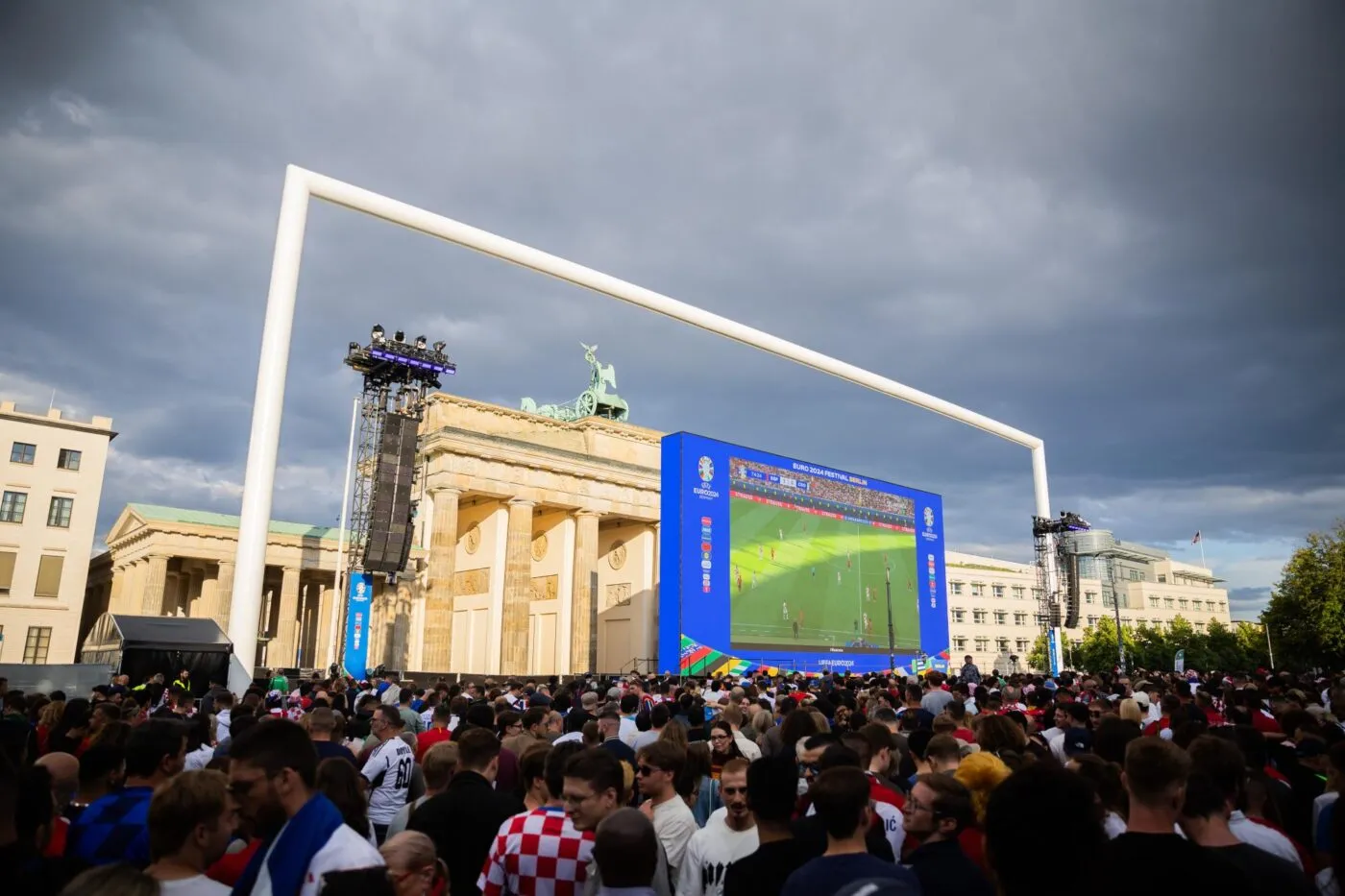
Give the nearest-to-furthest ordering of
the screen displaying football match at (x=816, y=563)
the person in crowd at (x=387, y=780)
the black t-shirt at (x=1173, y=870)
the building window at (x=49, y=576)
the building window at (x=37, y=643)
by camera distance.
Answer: the black t-shirt at (x=1173, y=870) → the person in crowd at (x=387, y=780) → the screen displaying football match at (x=816, y=563) → the building window at (x=37, y=643) → the building window at (x=49, y=576)

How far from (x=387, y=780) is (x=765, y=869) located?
4.25 metres

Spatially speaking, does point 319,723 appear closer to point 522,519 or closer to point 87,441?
point 522,519

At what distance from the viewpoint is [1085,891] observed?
2650mm

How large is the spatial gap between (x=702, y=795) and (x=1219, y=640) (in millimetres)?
87001

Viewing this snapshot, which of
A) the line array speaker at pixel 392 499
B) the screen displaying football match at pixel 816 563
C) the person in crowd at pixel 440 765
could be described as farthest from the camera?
the screen displaying football match at pixel 816 563

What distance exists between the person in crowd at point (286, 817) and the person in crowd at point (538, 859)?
94 centimetres

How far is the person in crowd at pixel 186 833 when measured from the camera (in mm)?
3268

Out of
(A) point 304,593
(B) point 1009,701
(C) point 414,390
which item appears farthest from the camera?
(A) point 304,593

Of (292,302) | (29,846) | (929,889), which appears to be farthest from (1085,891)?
(292,302)

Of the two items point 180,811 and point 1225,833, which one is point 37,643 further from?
point 1225,833

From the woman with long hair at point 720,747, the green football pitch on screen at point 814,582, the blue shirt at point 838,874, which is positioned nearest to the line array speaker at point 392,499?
the green football pitch on screen at point 814,582

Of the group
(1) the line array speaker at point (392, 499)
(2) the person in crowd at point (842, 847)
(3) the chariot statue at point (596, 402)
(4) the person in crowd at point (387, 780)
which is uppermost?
(3) the chariot statue at point (596, 402)

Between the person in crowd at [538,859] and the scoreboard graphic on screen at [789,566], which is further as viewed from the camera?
the scoreboard graphic on screen at [789,566]

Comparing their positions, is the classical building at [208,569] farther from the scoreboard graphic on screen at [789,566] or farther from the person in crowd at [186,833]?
the person in crowd at [186,833]
